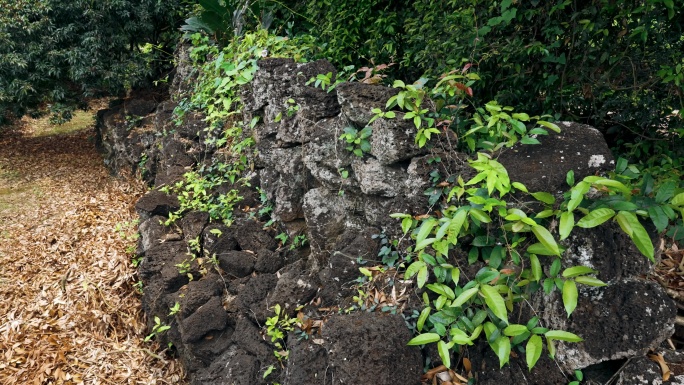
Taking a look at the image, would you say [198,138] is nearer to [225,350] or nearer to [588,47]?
[225,350]

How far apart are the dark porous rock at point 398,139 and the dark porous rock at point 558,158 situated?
1.82 feet

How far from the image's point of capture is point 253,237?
4102 mm

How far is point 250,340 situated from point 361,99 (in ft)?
5.94

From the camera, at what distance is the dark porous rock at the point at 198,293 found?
3805 millimetres

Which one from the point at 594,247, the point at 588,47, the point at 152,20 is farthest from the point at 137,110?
the point at 594,247

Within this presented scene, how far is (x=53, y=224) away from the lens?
662 cm

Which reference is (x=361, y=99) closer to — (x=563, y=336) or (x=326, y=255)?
(x=326, y=255)

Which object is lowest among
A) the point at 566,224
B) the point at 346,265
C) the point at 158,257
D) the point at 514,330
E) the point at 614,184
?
the point at 158,257

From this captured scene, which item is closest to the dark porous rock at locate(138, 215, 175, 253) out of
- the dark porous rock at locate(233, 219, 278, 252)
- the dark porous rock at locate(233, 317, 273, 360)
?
the dark porous rock at locate(233, 219, 278, 252)

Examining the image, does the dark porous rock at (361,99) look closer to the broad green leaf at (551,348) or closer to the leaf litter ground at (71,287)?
the broad green leaf at (551,348)

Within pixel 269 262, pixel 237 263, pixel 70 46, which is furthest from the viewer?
pixel 70 46

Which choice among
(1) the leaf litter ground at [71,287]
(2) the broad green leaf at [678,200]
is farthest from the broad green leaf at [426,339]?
(1) the leaf litter ground at [71,287]

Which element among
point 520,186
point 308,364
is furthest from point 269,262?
point 520,186

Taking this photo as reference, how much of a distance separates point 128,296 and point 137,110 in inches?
160
